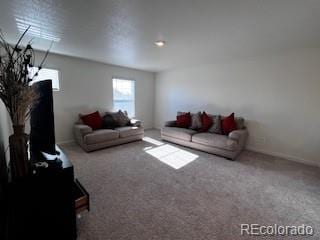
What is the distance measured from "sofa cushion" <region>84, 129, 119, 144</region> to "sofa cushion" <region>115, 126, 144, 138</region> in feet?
0.49

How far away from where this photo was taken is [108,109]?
500cm

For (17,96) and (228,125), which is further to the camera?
(228,125)

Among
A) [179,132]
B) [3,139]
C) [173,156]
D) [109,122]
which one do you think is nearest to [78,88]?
[109,122]

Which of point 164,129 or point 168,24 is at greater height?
point 168,24

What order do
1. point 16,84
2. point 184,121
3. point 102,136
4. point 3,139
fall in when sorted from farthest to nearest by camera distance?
point 184,121
point 102,136
point 3,139
point 16,84

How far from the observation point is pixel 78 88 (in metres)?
4.29

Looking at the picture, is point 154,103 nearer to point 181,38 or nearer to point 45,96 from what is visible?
point 181,38

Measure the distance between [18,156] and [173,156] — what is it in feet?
8.80

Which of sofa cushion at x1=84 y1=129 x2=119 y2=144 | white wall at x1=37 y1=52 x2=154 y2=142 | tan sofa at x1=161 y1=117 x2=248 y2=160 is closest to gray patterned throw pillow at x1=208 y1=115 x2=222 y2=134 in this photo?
tan sofa at x1=161 y1=117 x2=248 y2=160

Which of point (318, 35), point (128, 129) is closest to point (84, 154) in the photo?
point (128, 129)

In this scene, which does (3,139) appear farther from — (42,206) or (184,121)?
(184,121)

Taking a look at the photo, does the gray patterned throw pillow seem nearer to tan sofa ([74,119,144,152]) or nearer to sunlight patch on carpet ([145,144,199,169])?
sunlight patch on carpet ([145,144,199,169])

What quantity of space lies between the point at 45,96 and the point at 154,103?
5058 mm

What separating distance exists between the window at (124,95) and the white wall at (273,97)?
227cm
